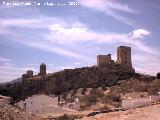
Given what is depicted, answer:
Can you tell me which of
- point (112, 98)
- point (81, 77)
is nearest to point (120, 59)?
point (81, 77)

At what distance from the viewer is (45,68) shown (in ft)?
350

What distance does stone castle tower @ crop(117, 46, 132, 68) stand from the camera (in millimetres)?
90250

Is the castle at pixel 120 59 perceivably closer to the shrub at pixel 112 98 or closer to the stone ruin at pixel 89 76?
the stone ruin at pixel 89 76

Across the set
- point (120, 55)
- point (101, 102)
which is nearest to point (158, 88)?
point (101, 102)

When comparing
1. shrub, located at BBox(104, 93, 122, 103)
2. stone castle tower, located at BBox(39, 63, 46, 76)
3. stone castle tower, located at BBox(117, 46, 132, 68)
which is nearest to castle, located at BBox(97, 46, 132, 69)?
stone castle tower, located at BBox(117, 46, 132, 68)

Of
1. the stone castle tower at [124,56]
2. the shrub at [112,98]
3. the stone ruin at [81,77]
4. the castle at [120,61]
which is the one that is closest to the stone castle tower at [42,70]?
the stone ruin at [81,77]

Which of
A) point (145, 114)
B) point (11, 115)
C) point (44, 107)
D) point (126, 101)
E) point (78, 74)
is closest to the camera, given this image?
point (11, 115)

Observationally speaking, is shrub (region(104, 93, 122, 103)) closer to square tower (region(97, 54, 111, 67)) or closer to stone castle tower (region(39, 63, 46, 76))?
square tower (region(97, 54, 111, 67))

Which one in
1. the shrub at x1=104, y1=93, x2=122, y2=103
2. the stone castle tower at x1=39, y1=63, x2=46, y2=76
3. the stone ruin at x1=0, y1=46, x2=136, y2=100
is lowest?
the shrub at x1=104, y1=93, x2=122, y2=103

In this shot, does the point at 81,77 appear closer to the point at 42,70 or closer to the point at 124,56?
the point at 124,56

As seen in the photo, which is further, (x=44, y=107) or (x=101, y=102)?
(x=101, y=102)

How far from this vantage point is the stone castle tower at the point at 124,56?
296 feet

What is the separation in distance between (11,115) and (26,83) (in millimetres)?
80517

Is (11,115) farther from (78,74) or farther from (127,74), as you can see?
(78,74)
